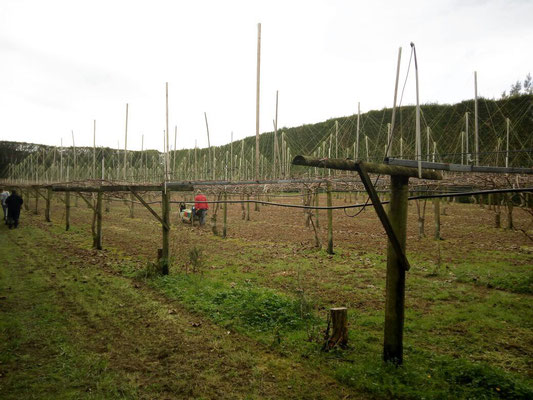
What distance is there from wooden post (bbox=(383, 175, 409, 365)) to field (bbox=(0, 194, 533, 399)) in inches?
11.8

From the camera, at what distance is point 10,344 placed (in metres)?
5.07

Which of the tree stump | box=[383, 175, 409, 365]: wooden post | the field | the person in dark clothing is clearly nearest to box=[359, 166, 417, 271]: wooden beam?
box=[383, 175, 409, 365]: wooden post

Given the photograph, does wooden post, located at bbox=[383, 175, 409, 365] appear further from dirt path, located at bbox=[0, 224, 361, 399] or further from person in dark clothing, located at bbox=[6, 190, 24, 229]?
person in dark clothing, located at bbox=[6, 190, 24, 229]

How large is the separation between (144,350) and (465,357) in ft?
15.9

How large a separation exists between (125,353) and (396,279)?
418 centimetres

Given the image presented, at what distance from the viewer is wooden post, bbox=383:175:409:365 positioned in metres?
4.38

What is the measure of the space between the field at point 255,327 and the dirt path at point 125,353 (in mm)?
24

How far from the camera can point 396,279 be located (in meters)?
4.40

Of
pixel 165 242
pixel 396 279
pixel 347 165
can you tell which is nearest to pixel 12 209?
pixel 165 242

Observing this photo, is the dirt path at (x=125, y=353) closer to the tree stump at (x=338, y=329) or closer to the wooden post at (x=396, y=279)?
the tree stump at (x=338, y=329)

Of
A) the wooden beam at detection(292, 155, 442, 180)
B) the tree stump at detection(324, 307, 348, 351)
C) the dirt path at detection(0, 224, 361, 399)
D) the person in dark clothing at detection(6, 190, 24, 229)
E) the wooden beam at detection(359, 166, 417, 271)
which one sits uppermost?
the wooden beam at detection(292, 155, 442, 180)

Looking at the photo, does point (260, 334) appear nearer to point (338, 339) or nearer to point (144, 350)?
point (338, 339)

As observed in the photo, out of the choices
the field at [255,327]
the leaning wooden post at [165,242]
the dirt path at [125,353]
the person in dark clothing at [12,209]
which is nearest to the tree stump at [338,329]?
the field at [255,327]

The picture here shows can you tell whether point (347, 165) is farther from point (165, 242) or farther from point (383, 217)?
point (165, 242)
